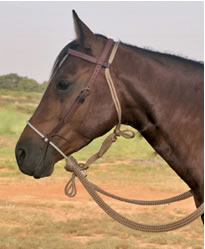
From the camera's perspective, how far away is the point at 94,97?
2.58 meters

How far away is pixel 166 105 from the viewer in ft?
8.54

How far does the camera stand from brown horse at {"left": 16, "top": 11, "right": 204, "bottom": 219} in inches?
102

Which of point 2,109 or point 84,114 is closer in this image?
point 84,114

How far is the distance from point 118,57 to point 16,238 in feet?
17.4

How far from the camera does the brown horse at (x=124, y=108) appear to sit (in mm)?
2584

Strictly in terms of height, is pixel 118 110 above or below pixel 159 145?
above

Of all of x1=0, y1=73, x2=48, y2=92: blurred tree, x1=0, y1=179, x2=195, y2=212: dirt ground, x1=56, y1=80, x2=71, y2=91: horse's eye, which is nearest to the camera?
x1=56, y1=80, x2=71, y2=91: horse's eye

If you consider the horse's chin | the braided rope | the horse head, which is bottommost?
the braided rope

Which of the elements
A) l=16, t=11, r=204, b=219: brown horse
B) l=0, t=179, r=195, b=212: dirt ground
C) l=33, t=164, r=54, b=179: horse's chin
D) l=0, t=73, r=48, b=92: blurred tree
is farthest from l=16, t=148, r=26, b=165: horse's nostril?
l=0, t=73, r=48, b=92: blurred tree

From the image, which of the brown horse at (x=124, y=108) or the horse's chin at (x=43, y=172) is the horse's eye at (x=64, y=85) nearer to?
the brown horse at (x=124, y=108)

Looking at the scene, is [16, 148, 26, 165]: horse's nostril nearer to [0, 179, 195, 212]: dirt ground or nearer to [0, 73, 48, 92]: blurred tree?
[0, 179, 195, 212]: dirt ground

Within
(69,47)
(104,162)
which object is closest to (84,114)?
(69,47)

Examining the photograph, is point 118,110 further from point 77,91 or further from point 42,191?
point 42,191

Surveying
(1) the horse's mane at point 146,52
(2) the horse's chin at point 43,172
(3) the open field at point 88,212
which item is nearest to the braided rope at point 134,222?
(2) the horse's chin at point 43,172
